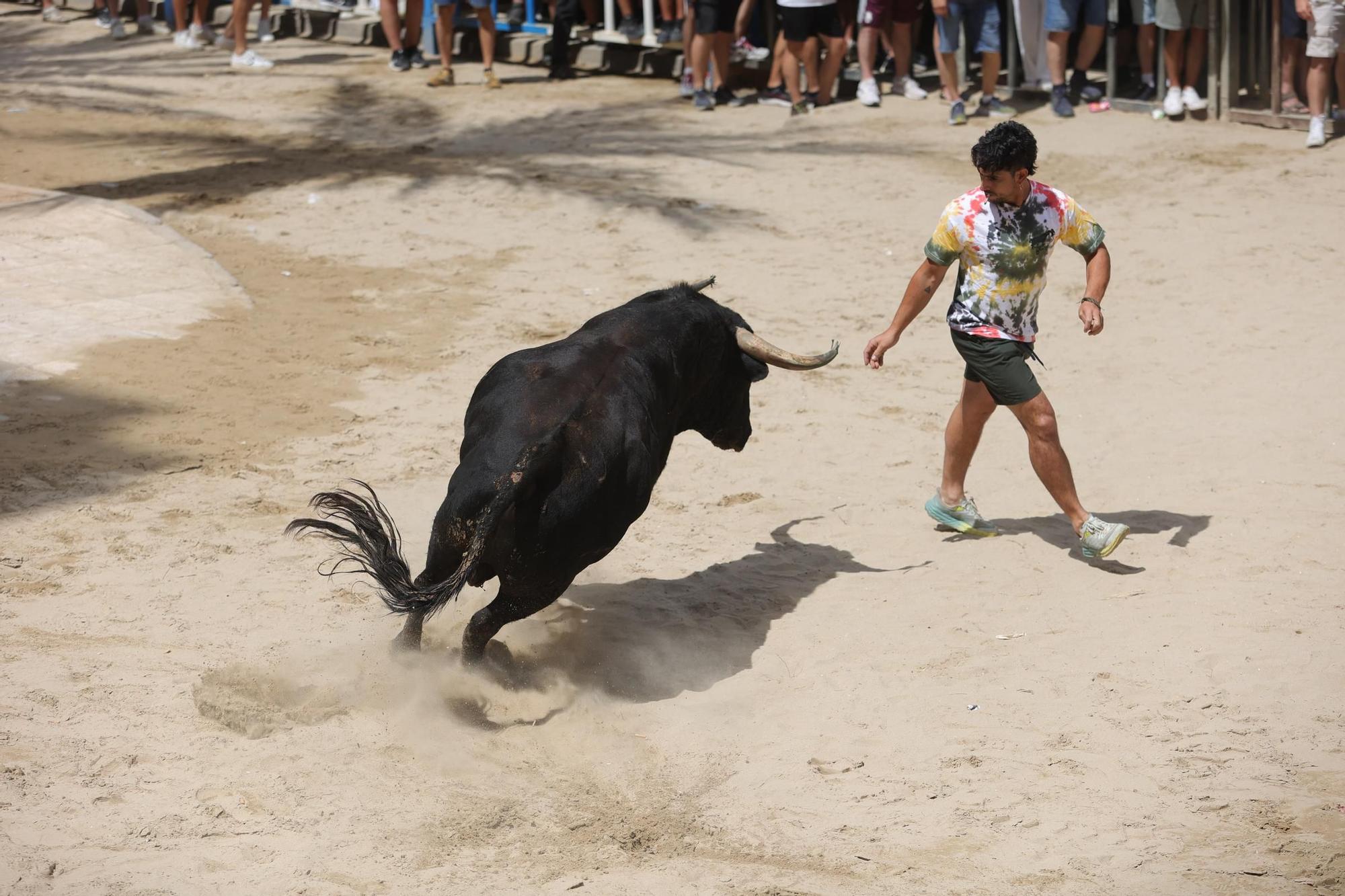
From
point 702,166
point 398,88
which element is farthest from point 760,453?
point 398,88

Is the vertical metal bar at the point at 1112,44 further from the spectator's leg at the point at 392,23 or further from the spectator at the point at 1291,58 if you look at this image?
the spectator's leg at the point at 392,23

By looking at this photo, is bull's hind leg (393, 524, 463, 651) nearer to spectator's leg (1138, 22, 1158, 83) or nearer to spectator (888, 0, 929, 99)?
spectator (888, 0, 929, 99)

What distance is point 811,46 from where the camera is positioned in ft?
44.6

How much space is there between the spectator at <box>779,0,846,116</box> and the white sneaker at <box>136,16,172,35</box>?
31.3ft

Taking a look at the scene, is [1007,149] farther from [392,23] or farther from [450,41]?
[392,23]

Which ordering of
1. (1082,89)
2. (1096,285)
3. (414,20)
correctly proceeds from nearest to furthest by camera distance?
(1096,285) < (1082,89) < (414,20)

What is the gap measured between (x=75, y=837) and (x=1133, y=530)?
14.6ft

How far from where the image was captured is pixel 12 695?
491 cm

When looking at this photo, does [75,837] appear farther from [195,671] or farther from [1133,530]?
[1133,530]

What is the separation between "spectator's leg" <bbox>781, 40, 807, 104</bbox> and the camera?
44.3ft

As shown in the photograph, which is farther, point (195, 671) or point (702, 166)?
point (702, 166)

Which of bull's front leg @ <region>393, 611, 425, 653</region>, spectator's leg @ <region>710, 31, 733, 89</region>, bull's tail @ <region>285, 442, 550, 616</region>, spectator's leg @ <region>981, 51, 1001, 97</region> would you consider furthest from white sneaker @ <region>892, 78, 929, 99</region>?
bull's front leg @ <region>393, 611, 425, 653</region>

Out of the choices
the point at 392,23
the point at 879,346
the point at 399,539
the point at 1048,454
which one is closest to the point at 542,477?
the point at 399,539

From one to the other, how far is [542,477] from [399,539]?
0.68m
